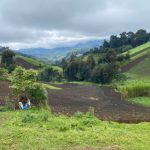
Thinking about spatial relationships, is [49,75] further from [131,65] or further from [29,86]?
[29,86]

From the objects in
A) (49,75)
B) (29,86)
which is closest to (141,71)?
(49,75)

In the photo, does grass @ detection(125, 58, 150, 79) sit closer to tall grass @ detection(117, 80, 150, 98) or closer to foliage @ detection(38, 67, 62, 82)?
foliage @ detection(38, 67, 62, 82)

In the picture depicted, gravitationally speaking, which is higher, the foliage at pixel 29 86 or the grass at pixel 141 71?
the foliage at pixel 29 86

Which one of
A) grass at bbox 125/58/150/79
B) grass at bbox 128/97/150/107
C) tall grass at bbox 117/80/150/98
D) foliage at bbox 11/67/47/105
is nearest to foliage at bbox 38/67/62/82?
grass at bbox 125/58/150/79

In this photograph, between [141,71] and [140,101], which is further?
[141,71]

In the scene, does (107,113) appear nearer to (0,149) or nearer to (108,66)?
(0,149)

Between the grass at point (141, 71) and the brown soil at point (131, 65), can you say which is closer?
the grass at point (141, 71)

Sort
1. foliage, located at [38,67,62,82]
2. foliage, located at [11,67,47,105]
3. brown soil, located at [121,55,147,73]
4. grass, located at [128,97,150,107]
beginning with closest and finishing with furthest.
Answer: foliage, located at [11,67,47,105] → grass, located at [128,97,150,107] → brown soil, located at [121,55,147,73] → foliage, located at [38,67,62,82]

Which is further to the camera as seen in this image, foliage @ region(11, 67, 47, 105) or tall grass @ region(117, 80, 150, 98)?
tall grass @ region(117, 80, 150, 98)

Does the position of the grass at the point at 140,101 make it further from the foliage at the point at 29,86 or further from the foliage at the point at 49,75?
the foliage at the point at 49,75

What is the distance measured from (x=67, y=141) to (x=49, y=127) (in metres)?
3.55

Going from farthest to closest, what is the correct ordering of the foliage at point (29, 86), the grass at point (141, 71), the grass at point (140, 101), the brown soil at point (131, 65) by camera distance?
1. the brown soil at point (131, 65)
2. the grass at point (141, 71)
3. the grass at point (140, 101)
4. the foliage at point (29, 86)

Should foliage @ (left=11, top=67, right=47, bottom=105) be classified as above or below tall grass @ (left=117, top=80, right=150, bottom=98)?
above

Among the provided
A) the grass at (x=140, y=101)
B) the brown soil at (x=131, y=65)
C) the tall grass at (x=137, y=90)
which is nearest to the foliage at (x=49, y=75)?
the brown soil at (x=131, y=65)
